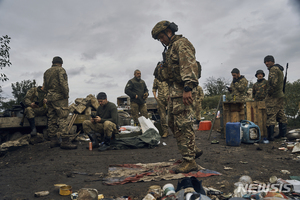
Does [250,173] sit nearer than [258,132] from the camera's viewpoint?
Yes

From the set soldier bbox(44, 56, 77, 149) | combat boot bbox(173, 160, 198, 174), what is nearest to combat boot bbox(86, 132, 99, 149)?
soldier bbox(44, 56, 77, 149)

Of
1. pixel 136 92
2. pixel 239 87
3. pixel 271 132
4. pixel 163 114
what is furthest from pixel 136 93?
pixel 271 132

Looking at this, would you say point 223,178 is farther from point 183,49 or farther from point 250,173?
point 183,49

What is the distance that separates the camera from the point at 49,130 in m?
6.38

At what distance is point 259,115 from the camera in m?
6.51

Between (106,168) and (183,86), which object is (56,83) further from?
(183,86)

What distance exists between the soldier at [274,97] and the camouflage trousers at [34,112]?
712cm

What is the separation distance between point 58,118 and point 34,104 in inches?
48.2

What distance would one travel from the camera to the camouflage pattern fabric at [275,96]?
6.00 m

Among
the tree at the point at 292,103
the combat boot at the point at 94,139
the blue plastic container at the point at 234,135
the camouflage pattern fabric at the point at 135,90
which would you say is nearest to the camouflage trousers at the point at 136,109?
the camouflage pattern fabric at the point at 135,90

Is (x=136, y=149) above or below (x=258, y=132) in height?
below

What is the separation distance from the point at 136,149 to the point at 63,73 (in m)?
3.06

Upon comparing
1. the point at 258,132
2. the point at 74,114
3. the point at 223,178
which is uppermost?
the point at 74,114

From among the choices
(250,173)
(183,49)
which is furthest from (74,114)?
(250,173)
